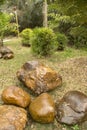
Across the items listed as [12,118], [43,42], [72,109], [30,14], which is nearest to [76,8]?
[43,42]

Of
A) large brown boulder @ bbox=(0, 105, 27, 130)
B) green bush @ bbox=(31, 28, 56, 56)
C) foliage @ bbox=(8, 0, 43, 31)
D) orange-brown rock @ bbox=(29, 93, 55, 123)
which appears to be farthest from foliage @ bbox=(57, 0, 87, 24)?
foliage @ bbox=(8, 0, 43, 31)

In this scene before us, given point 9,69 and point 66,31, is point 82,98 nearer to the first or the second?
point 9,69

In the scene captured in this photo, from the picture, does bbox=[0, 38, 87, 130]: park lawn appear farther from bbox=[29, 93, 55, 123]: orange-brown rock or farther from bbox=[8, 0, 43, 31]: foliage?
bbox=[8, 0, 43, 31]: foliage

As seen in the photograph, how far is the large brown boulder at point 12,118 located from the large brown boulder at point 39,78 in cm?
70

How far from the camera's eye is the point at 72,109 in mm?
4777

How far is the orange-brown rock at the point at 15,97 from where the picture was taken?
190 inches

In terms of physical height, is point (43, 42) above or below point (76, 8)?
below

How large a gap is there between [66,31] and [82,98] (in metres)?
4.97

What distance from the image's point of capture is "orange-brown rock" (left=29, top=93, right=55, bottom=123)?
4613 millimetres

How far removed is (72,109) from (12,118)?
1.18 metres

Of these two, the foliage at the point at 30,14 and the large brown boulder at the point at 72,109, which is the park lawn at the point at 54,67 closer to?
the large brown boulder at the point at 72,109

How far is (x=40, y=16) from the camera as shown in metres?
12.5

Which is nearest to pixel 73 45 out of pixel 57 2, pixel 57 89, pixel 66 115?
pixel 57 2

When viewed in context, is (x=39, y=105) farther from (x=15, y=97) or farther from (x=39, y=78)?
(x=39, y=78)
